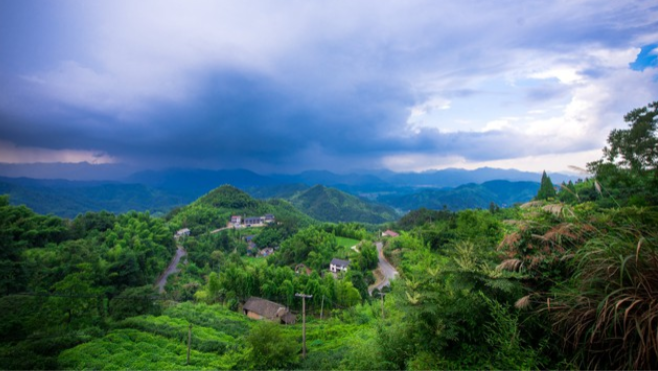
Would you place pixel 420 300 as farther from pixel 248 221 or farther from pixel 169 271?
pixel 248 221

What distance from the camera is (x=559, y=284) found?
2947 mm

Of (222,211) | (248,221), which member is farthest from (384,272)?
(222,211)

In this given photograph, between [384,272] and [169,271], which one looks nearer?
[384,272]

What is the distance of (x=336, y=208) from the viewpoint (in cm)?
11362

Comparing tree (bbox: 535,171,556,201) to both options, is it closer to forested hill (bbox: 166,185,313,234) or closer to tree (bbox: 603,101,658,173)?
tree (bbox: 603,101,658,173)

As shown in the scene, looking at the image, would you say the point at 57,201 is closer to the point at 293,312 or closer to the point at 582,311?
the point at 293,312

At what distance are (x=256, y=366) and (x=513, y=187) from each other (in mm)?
214192

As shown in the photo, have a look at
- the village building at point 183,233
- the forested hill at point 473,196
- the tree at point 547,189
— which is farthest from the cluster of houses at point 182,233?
the forested hill at point 473,196

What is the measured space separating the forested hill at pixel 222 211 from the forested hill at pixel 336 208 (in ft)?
78.9

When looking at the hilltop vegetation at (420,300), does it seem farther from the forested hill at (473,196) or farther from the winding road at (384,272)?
the forested hill at (473,196)

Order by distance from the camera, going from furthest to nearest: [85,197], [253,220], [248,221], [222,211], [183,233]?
[85,197] < [222,211] < [253,220] < [248,221] < [183,233]

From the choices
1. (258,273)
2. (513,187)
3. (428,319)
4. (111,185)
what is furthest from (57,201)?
(513,187)

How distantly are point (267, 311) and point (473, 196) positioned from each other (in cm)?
15488

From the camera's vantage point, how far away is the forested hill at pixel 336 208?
10541cm
